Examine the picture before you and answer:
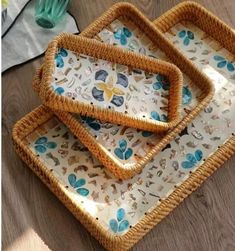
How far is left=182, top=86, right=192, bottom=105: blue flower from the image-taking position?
136 cm

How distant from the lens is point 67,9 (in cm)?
155

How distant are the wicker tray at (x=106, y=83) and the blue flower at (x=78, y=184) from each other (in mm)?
155

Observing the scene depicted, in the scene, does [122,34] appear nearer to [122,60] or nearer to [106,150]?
[122,60]

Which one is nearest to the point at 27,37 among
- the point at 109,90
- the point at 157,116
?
the point at 109,90

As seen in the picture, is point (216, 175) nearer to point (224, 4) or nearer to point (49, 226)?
point (49, 226)

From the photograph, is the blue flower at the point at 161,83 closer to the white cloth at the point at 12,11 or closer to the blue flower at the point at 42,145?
the blue flower at the point at 42,145

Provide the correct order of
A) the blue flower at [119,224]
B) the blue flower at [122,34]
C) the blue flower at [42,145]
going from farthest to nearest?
1. the blue flower at [122,34]
2. the blue flower at [42,145]
3. the blue flower at [119,224]

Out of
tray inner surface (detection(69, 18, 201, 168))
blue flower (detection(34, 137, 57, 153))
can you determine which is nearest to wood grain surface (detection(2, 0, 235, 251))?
blue flower (detection(34, 137, 57, 153))

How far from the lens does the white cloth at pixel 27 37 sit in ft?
4.81

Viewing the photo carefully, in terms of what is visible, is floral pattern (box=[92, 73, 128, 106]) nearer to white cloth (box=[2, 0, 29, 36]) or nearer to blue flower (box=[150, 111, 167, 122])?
blue flower (box=[150, 111, 167, 122])

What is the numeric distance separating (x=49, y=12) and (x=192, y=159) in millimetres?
572

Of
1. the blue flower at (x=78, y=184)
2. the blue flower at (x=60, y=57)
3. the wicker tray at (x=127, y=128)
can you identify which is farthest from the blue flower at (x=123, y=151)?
the blue flower at (x=60, y=57)

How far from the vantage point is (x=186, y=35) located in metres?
1.49

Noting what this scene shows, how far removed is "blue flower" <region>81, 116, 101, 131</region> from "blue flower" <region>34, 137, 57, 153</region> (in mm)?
100
